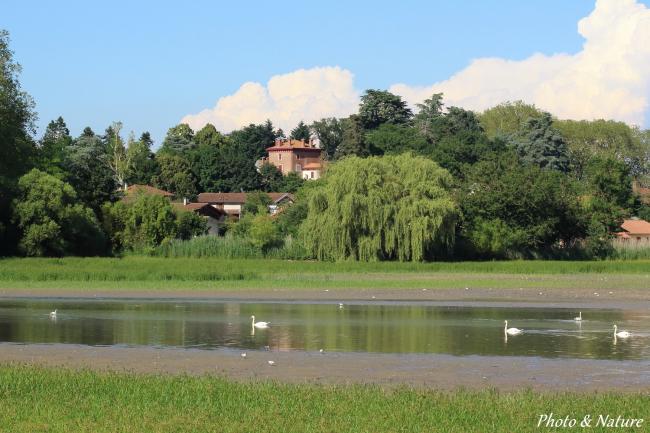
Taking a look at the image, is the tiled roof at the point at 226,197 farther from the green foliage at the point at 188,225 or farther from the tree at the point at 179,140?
the green foliage at the point at 188,225

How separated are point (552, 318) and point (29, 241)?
140ft

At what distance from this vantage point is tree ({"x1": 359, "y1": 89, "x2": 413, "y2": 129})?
483ft

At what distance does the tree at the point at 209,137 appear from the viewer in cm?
16212

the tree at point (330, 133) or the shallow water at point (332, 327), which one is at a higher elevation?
the tree at point (330, 133)

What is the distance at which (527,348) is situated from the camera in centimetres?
2767

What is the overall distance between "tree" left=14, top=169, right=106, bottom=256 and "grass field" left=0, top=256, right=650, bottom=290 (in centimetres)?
439

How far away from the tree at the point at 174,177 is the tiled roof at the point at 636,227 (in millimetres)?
52641

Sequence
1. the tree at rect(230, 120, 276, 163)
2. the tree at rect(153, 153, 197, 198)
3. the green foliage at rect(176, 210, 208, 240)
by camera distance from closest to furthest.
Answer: the green foliage at rect(176, 210, 208, 240) < the tree at rect(153, 153, 197, 198) < the tree at rect(230, 120, 276, 163)

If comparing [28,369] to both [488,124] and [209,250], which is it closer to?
[209,250]

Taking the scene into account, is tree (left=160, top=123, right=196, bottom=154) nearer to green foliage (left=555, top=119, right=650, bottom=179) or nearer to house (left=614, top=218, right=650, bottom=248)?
green foliage (left=555, top=119, right=650, bottom=179)

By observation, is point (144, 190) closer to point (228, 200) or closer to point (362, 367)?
point (228, 200)

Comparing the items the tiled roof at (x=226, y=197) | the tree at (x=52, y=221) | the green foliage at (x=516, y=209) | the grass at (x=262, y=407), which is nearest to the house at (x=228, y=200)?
the tiled roof at (x=226, y=197)

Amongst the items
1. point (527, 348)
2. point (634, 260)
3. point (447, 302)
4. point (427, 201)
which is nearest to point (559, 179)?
point (634, 260)

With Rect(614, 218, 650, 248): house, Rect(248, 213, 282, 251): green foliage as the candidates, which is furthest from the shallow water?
Rect(614, 218, 650, 248): house
